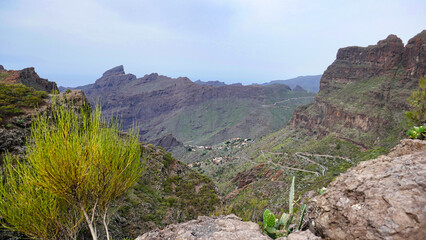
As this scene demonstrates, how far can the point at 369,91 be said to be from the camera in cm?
6106

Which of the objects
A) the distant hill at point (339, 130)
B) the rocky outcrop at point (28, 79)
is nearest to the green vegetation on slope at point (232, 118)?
the distant hill at point (339, 130)

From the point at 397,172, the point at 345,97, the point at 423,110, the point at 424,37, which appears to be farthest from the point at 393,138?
the point at 397,172

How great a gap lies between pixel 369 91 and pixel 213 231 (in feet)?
241

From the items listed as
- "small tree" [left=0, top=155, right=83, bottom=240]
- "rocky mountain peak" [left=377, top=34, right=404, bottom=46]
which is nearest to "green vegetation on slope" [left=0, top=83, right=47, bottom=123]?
"small tree" [left=0, top=155, right=83, bottom=240]

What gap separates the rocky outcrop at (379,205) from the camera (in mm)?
3424

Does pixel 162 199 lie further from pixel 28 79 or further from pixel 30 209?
pixel 28 79

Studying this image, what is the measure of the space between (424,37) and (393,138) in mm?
39350

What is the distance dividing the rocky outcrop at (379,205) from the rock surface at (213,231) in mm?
1617

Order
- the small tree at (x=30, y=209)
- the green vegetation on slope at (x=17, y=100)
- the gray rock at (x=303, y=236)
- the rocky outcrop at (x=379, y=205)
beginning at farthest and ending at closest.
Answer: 1. the green vegetation on slope at (x=17, y=100)
2. the small tree at (x=30, y=209)
3. the gray rock at (x=303, y=236)
4. the rocky outcrop at (x=379, y=205)

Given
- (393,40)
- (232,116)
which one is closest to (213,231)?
(393,40)

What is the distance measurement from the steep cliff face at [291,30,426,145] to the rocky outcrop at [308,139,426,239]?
47600 millimetres

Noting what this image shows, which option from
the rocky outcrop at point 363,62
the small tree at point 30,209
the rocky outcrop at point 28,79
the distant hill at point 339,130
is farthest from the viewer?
the rocky outcrop at point 363,62

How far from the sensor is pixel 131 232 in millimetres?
14266

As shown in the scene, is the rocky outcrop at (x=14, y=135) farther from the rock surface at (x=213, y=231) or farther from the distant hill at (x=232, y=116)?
the distant hill at (x=232, y=116)
